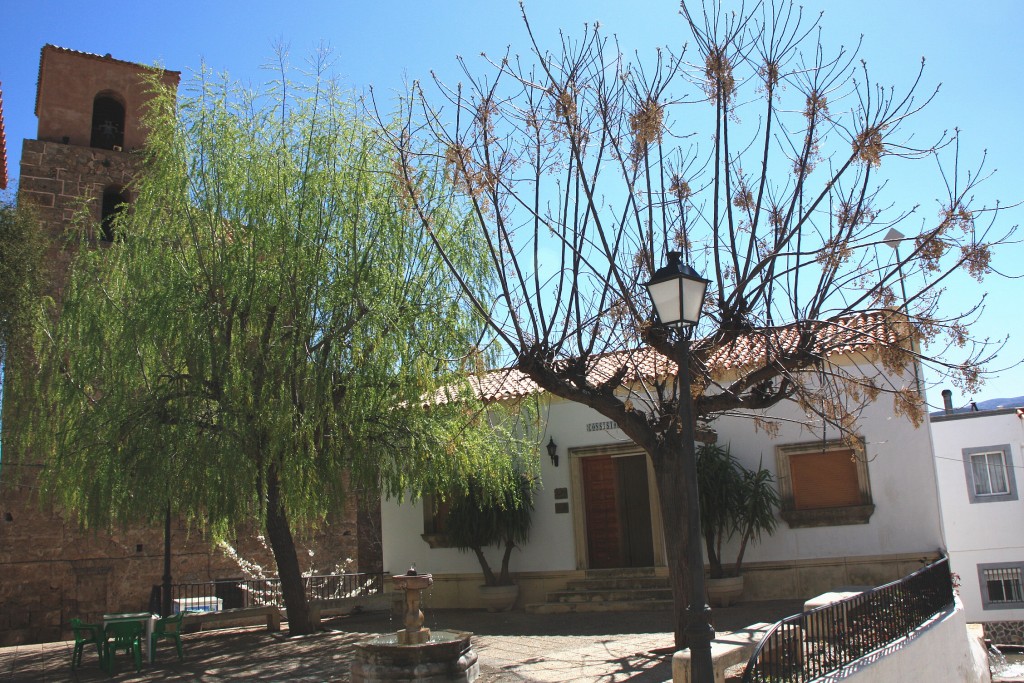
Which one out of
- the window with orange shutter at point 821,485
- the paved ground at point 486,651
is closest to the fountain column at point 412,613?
the paved ground at point 486,651

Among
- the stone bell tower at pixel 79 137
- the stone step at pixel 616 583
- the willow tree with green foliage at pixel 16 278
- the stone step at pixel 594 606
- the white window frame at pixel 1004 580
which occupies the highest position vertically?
the stone bell tower at pixel 79 137

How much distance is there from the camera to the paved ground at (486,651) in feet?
26.2

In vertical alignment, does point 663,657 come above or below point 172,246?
below

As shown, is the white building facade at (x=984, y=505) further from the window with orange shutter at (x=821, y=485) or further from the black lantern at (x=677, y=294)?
the black lantern at (x=677, y=294)

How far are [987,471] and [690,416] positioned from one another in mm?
20170

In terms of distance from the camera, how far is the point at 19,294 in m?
11.9

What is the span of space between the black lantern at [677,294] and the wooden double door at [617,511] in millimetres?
9370

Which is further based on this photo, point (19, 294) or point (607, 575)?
point (607, 575)

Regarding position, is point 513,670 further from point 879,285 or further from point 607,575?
point 607,575

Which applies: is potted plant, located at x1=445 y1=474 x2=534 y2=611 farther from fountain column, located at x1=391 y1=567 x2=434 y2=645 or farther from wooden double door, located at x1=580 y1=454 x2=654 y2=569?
fountain column, located at x1=391 y1=567 x2=434 y2=645

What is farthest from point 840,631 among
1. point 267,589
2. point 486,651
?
point 267,589

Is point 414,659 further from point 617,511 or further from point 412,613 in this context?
point 617,511

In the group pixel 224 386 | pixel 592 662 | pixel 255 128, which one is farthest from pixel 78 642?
pixel 255 128

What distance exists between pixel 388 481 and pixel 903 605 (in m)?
5.91
